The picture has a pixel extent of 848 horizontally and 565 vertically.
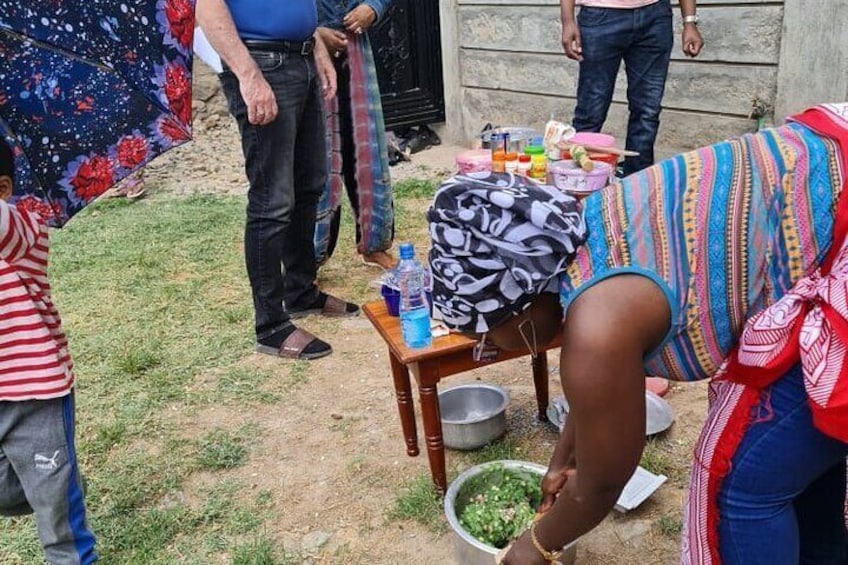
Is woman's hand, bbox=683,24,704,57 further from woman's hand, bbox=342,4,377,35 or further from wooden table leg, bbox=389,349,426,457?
wooden table leg, bbox=389,349,426,457

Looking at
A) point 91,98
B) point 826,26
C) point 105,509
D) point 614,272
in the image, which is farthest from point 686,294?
point 826,26

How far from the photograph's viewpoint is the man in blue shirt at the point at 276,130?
315 cm

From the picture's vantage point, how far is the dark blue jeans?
Answer: 130 inches

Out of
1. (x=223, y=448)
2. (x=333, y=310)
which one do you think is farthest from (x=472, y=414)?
(x=333, y=310)

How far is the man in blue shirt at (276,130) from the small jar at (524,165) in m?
0.95

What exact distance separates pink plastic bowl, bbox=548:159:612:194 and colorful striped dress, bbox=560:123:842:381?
1689 mm

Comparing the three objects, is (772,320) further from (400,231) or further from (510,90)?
(510,90)

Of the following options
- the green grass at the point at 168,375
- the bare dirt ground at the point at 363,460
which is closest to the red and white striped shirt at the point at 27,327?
the green grass at the point at 168,375

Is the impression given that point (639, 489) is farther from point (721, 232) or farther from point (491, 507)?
point (721, 232)

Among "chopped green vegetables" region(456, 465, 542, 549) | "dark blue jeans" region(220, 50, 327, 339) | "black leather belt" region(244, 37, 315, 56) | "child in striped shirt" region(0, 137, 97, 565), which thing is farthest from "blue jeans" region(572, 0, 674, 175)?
"child in striped shirt" region(0, 137, 97, 565)

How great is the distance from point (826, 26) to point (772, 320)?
3.63m

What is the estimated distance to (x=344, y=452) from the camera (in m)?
2.93

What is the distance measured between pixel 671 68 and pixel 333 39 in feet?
7.68

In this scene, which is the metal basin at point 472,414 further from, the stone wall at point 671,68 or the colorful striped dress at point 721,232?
the stone wall at point 671,68
